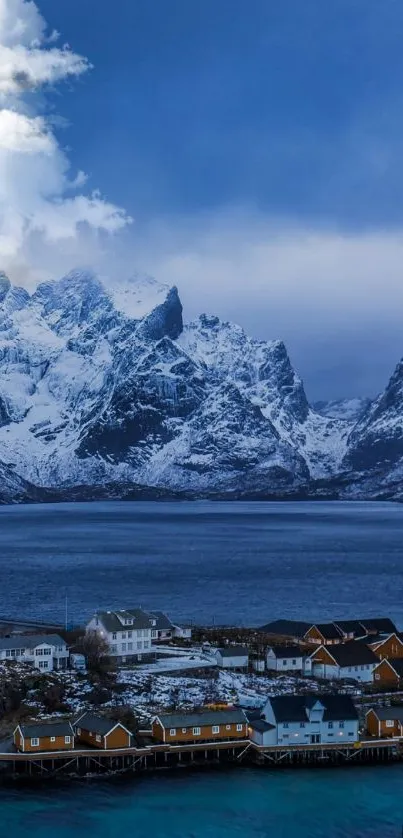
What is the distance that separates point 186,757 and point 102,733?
9.38 feet

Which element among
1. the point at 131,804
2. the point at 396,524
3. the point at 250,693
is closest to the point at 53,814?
the point at 131,804

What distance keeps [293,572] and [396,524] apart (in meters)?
97.5

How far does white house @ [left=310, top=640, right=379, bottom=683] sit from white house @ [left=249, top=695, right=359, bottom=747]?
9152 millimetres

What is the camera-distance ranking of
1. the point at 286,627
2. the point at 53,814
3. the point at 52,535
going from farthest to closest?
the point at 52,535
the point at 286,627
the point at 53,814

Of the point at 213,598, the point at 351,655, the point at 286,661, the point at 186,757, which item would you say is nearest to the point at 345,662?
the point at 351,655

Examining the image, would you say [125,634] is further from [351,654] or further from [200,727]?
[200,727]

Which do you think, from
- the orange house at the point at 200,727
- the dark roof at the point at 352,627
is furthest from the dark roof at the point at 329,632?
the orange house at the point at 200,727

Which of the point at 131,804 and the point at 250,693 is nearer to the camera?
the point at 131,804

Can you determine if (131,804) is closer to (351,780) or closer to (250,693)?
(351,780)

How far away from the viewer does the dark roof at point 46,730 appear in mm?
36906

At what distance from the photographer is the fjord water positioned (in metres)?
74.1

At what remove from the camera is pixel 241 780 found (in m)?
35.8

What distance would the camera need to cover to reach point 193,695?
44219 millimetres

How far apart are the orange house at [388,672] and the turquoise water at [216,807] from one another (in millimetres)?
11283
